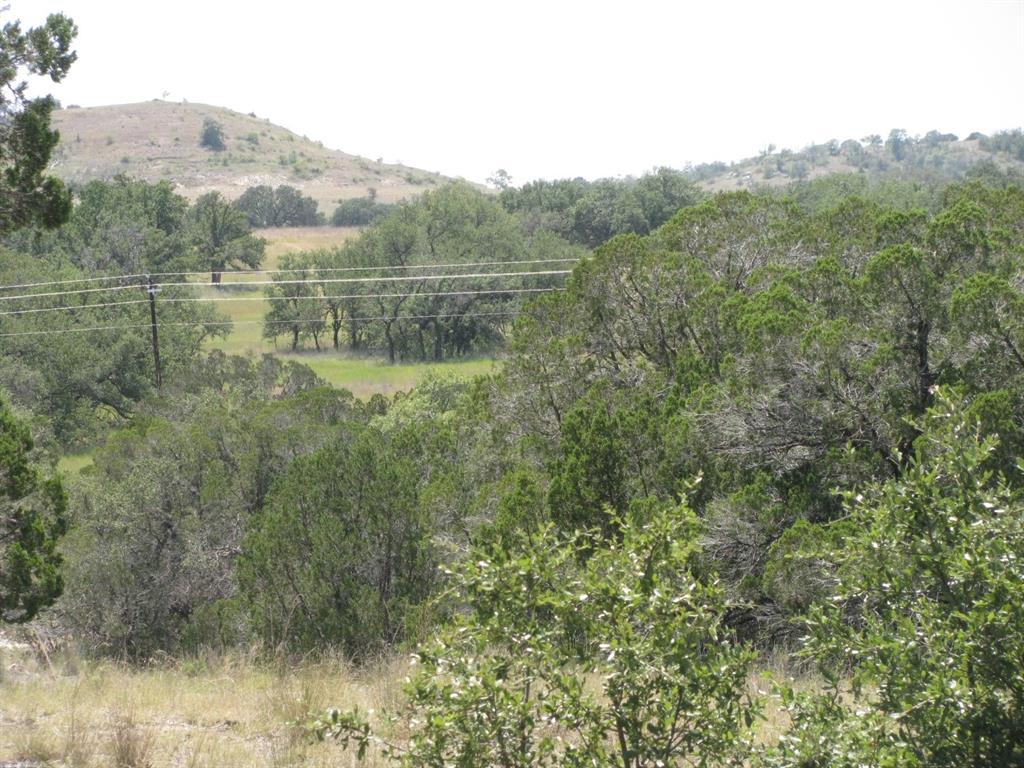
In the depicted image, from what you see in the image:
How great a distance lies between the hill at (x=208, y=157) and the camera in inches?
4966

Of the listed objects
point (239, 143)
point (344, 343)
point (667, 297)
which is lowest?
point (344, 343)

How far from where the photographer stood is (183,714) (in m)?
6.49

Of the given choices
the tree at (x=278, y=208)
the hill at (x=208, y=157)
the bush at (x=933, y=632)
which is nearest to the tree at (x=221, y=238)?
the tree at (x=278, y=208)

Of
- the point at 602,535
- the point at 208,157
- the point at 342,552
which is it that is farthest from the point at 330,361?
the point at 208,157

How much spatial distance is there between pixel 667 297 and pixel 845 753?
13372mm

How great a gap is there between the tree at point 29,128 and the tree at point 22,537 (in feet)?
6.84

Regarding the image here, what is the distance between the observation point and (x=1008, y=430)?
10133mm

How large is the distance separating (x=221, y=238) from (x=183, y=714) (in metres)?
64.3

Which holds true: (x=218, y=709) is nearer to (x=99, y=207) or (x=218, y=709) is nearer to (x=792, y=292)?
(x=792, y=292)

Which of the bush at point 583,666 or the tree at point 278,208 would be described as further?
the tree at point 278,208

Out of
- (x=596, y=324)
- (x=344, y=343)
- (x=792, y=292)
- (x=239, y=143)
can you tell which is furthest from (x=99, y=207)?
(x=239, y=143)

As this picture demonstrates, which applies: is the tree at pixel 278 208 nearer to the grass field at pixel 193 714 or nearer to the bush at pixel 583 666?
the grass field at pixel 193 714

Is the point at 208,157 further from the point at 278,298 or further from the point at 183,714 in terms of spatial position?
the point at 183,714

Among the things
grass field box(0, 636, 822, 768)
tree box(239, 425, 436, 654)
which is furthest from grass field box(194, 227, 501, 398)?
grass field box(0, 636, 822, 768)
